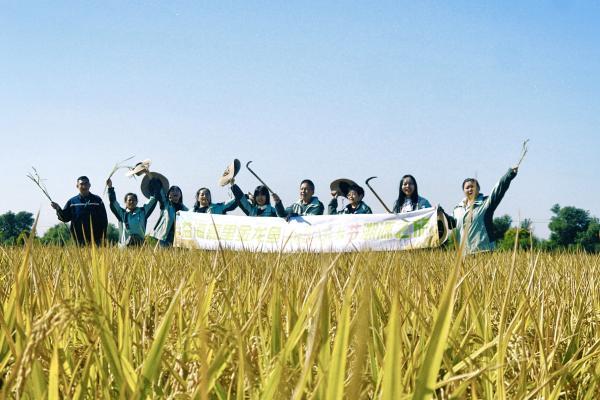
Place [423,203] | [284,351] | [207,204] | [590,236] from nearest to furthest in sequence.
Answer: [284,351] → [423,203] → [207,204] → [590,236]

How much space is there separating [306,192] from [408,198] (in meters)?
1.64

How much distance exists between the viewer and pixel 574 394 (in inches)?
44.5

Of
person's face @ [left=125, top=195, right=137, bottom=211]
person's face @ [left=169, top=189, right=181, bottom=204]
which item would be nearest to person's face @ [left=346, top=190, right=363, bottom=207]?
person's face @ [left=169, top=189, right=181, bottom=204]

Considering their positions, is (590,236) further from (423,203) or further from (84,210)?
(84,210)

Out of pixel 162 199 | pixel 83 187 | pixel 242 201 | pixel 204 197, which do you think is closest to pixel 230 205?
pixel 242 201

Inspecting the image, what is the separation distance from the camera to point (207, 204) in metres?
9.55

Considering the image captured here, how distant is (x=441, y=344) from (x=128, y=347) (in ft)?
1.79

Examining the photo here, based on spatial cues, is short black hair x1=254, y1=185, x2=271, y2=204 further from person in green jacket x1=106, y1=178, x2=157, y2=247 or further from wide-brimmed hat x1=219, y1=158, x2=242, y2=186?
person in green jacket x1=106, y1=178, x2=157, y2=247

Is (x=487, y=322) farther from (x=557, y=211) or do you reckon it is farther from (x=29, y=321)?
(x=557, y=211)

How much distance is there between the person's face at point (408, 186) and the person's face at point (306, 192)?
167cm

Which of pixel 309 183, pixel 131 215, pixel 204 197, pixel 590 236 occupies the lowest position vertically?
pixel 590 236

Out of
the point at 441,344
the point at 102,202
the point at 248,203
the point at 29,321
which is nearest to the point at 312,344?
the point at 441,344

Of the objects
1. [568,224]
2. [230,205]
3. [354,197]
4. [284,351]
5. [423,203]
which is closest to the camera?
[284,351]

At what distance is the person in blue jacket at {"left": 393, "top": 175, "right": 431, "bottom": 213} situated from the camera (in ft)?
25.7
